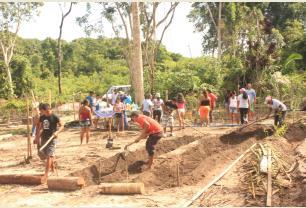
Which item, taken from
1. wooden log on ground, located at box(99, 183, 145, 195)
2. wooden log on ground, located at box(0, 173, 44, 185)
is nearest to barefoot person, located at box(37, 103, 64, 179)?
wooden log on ground, located at box(0, 173, 44, 185)

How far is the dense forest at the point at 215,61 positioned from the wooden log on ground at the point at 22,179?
497 inches

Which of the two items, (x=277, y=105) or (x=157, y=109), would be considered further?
(x=157, y=109)

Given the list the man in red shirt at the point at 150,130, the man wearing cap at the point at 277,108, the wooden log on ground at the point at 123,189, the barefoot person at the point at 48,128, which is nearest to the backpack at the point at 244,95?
the man wearing cap at the point at 277,108

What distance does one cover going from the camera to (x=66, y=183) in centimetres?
812

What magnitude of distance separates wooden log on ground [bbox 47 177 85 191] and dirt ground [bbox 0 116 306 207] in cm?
14

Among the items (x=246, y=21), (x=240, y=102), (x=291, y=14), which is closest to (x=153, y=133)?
(x=240, y=102)

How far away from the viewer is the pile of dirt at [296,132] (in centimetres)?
1412

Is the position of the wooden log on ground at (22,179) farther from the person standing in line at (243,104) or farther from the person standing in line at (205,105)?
the person standing in line at (243,104)

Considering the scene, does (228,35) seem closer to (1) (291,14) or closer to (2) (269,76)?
(1) (291,14)

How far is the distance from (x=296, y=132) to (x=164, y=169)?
6808 mm

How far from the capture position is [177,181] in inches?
337

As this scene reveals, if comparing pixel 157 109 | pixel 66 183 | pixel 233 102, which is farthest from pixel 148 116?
pixel 66 183

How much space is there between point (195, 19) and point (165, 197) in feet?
126

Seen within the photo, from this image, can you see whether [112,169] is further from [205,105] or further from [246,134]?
[205,105]
